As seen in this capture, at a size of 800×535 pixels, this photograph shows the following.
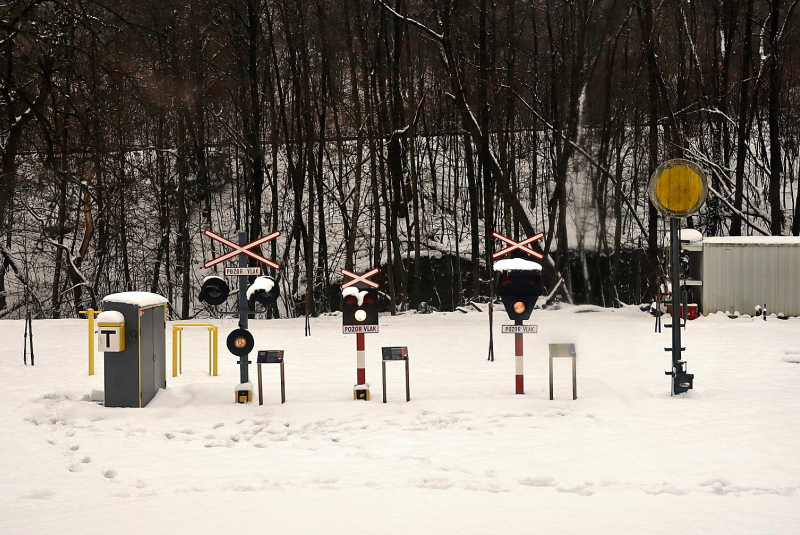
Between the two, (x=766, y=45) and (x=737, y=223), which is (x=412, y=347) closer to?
(x=737, y=223)

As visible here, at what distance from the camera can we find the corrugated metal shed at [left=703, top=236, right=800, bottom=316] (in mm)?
19172

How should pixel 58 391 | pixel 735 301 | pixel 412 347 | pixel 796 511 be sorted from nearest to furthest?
pixel 796 511
pixel 58 391
pixel 412 347
pixel 735 301


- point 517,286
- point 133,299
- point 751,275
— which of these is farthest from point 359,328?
point 751,275

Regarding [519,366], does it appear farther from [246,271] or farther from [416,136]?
[416,136]

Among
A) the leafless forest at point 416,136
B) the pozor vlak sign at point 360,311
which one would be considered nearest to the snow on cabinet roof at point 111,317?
the pozor vlak sign at point 360,311

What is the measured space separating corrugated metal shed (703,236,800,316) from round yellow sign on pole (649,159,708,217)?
401 inches

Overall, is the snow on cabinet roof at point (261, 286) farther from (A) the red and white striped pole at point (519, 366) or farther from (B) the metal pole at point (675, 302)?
(B) the metal pole at point (675, 302)

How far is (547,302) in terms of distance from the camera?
81.5 feet

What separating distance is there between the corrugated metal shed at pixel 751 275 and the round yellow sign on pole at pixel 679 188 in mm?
10181

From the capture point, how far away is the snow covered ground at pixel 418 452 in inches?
217

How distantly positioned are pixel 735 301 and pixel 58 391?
15.8 metres

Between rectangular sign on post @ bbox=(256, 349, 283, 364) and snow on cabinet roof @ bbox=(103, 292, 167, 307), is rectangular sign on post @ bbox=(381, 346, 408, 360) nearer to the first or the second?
rectangular sign on post @ bbox=(256, 349, 283, 364)

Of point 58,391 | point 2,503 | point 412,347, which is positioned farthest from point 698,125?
point 2,503

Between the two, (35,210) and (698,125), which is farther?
(698,125)
